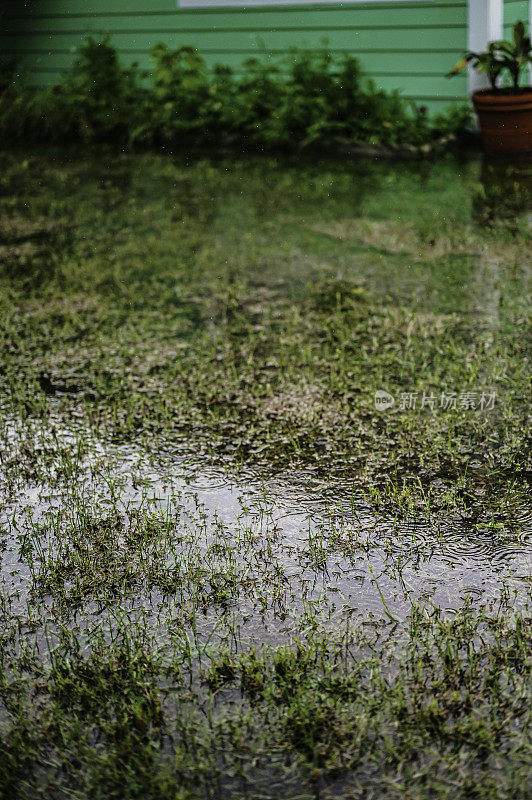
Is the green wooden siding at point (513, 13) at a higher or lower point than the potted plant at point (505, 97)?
→ higher

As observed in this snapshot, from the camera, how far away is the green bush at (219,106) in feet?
28.6

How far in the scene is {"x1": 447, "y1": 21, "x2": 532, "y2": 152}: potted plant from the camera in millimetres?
7422

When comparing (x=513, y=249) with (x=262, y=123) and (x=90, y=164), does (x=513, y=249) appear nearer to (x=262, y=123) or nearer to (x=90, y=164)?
(x=262, y=123)

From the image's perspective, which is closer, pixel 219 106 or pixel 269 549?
pixel 269 549

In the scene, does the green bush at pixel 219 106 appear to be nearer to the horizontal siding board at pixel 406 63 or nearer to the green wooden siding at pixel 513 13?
the horizontal siding board at pixel 406 63

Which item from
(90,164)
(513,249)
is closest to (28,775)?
(513,249)

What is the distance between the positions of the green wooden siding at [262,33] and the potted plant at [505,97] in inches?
19.6

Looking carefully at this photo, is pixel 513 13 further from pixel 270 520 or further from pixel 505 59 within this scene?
pixel 270 520

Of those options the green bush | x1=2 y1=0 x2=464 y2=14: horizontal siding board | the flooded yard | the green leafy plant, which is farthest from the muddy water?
x1=2 y1=0 x2=464 y2=14: horizontal siding board

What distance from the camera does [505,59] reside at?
754cm

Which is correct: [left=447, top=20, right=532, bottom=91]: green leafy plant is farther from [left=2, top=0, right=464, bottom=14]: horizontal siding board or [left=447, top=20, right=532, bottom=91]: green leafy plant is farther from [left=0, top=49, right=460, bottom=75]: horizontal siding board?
[left=2, top=0, right=464, bottom=14]: horizontal siding board
